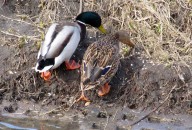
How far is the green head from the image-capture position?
9.12 m

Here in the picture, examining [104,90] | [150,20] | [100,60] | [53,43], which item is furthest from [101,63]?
[150,20]

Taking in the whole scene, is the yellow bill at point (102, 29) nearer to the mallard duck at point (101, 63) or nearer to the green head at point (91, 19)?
the green head at point (91, 19)

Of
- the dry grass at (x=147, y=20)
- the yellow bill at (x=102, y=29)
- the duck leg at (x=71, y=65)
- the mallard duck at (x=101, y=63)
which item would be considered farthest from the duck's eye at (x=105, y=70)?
the yellow bill at (x=102, y=29)

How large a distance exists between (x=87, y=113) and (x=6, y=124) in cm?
98

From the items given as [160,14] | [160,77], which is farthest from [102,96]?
[160,14]

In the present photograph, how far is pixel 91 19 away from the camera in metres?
9.16

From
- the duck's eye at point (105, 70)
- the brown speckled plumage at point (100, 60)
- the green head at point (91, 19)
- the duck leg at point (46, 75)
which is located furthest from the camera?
the green head at point (91, 19)

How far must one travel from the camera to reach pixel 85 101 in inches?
331

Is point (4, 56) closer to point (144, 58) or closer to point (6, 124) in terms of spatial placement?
point (6, 124)

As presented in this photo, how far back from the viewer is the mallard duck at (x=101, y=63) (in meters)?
8.08

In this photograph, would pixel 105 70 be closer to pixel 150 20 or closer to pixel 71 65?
pixel 71 65

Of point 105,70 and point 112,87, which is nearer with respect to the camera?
point 105,70

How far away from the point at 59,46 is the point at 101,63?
24.3 inches

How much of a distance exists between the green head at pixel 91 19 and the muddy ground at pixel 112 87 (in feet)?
1.46
